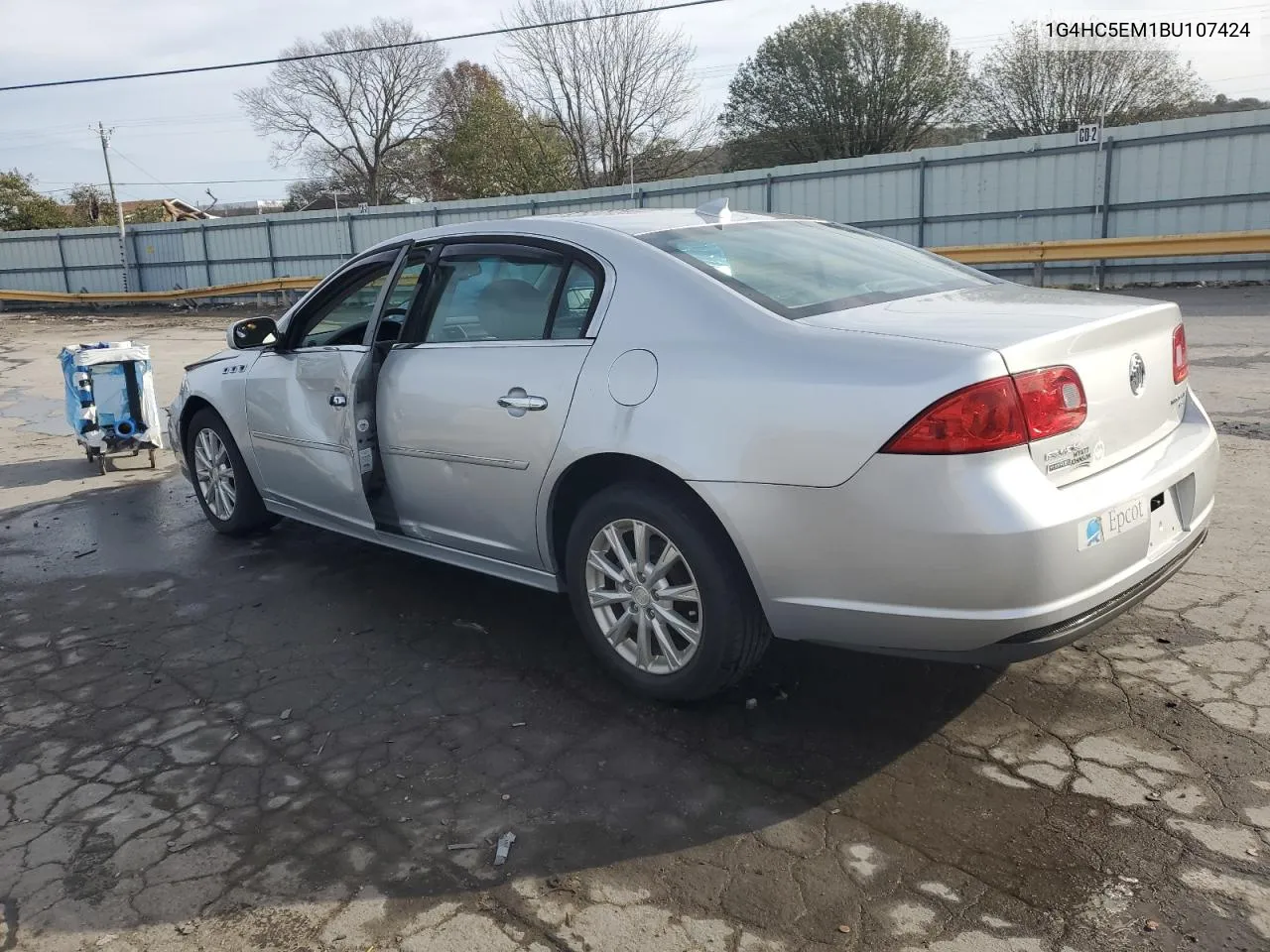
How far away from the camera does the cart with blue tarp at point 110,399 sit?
7.86m

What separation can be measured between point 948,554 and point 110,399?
7034 mm

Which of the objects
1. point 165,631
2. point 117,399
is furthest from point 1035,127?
point 165,631

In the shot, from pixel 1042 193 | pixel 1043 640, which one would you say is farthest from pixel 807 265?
pixel 1042 193

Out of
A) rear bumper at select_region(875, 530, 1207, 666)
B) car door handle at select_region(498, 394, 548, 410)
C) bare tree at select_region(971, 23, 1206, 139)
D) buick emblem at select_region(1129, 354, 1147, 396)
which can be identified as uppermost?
bare tree at select_region(971, 23, 1206, 139)

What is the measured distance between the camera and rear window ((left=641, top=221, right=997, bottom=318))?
136 inches

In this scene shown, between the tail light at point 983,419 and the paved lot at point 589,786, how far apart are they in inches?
39.6

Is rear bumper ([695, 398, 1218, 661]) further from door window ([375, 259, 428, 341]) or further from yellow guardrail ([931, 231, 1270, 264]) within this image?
yellow guardrail ([931, 231, 1270, 264])

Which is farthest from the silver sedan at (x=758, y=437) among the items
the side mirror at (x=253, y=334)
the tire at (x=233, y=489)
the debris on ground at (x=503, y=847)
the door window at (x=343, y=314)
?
the tire at (x=233, y=489)

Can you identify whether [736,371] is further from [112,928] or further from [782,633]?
[112,928]

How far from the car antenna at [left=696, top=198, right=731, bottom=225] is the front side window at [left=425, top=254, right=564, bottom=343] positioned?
683mm

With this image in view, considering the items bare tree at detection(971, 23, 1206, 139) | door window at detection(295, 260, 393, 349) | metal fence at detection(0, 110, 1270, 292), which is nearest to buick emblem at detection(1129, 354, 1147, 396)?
door window at detection(295, 260, 393, 349)

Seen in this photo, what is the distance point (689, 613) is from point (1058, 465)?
1222 mm

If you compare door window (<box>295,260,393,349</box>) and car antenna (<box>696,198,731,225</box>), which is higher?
car antenna (<box>696,198,731,225</box>)

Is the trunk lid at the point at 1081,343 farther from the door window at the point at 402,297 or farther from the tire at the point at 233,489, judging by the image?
the tire at the point at 233,489
